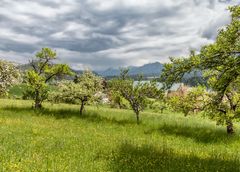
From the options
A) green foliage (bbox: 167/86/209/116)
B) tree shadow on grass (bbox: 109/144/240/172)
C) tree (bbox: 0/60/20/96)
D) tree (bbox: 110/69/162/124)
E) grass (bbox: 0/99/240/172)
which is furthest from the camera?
tree (bbox: 110/69/162/124)

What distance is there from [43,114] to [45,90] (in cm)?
460

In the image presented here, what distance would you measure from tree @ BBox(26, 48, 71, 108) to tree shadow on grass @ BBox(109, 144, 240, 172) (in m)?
22.5

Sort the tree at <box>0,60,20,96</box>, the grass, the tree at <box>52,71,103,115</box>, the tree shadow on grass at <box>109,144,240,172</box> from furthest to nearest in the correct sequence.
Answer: the tree at <box>52,71,103,115</box>, the tree at <box>0,60,20,96</box>, the tree shadow on grass at <box>109,144,240,172</box>, the grass

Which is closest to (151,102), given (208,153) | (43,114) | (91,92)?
(91,92)

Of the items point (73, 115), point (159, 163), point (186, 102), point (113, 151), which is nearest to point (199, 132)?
point (186, 102)

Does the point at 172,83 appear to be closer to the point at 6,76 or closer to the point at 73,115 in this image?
the point at 6,76

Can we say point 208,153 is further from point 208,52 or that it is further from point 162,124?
point 162,124

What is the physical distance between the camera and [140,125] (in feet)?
106

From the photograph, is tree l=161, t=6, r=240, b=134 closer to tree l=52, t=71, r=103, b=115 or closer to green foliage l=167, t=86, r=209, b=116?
green foliage l=167, t=86, r=209, b=116

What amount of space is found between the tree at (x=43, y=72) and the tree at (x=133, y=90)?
7.75 metres

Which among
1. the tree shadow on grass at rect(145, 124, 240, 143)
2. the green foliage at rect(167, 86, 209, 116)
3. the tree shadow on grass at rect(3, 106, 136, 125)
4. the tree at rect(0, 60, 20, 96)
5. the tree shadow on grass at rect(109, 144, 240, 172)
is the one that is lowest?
the tree shadow on grass at rect(145, 124, 240, 143)

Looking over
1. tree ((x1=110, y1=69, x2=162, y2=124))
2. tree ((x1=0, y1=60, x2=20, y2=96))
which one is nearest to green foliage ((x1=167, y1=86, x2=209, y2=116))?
tree ((x1=110, y1=69, x2=162, y2=124))

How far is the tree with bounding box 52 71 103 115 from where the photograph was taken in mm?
36719

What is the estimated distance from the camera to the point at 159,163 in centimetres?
1534
